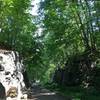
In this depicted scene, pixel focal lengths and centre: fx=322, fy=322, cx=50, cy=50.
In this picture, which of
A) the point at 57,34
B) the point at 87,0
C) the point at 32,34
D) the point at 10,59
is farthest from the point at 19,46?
the point at 10,59

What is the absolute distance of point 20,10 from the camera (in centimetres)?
3853

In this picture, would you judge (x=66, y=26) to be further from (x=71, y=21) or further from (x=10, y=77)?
(x=10, y=77)

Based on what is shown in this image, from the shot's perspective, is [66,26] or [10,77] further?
[66,26]

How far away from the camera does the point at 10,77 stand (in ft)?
96.1

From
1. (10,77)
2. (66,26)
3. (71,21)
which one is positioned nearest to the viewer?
(10,77)

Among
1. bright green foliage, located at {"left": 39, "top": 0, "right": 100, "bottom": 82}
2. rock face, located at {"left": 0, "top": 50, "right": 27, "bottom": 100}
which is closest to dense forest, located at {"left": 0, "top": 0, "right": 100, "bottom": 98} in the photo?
bright green foliage, located at {"left": 39, "top": 0, "right": 100, "bottom": 82}

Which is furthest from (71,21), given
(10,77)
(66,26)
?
(10,77)

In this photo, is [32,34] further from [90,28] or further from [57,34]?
[90,28]

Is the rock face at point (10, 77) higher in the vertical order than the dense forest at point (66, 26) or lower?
lower

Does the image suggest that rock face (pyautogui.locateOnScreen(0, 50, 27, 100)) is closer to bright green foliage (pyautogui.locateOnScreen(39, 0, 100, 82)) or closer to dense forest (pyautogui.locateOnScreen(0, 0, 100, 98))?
dense forest (pyautogui.locateOnScreen(0, 0, 100, 98))

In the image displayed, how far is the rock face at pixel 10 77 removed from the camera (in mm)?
28436

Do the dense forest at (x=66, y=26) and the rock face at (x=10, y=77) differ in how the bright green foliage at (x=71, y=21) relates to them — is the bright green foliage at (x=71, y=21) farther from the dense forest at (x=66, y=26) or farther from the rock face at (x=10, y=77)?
the rock face at (x=10, y=77)

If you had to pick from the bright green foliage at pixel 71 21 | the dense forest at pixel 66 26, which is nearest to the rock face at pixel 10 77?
the dense forest at pixel 66 26

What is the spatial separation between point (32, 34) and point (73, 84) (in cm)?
1193
